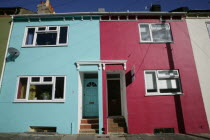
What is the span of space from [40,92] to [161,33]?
864 centimetres

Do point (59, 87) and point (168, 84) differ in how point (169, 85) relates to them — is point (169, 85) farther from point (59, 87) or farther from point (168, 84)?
point (59, 87)

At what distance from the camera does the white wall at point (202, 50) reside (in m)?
7.10

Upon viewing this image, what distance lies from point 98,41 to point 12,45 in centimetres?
559

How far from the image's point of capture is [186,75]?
727 centimetres

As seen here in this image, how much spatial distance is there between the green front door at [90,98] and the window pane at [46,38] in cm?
353

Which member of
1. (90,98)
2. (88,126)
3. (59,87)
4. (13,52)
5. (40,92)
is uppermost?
(13,52)

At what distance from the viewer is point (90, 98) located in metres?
8.08

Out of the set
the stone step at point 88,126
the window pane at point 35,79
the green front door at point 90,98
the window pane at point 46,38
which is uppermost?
the window pane at point 46,38

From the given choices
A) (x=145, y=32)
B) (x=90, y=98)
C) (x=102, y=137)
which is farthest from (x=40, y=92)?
(x=145, y=32)

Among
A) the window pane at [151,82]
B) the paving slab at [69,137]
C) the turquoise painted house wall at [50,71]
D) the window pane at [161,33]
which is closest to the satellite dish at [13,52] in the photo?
the turquoise painted house wall at [50,71]

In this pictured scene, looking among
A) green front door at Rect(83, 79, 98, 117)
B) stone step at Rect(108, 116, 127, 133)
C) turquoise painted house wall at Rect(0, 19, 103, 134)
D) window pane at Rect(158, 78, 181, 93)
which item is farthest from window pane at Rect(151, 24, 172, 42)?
stone step at Rect(108, 116, 127, 133)

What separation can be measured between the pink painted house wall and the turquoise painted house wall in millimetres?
1090

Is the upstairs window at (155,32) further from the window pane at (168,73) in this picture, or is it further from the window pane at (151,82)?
the window pane at (151,82)

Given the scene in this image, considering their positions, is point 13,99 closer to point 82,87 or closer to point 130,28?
point 82,87
